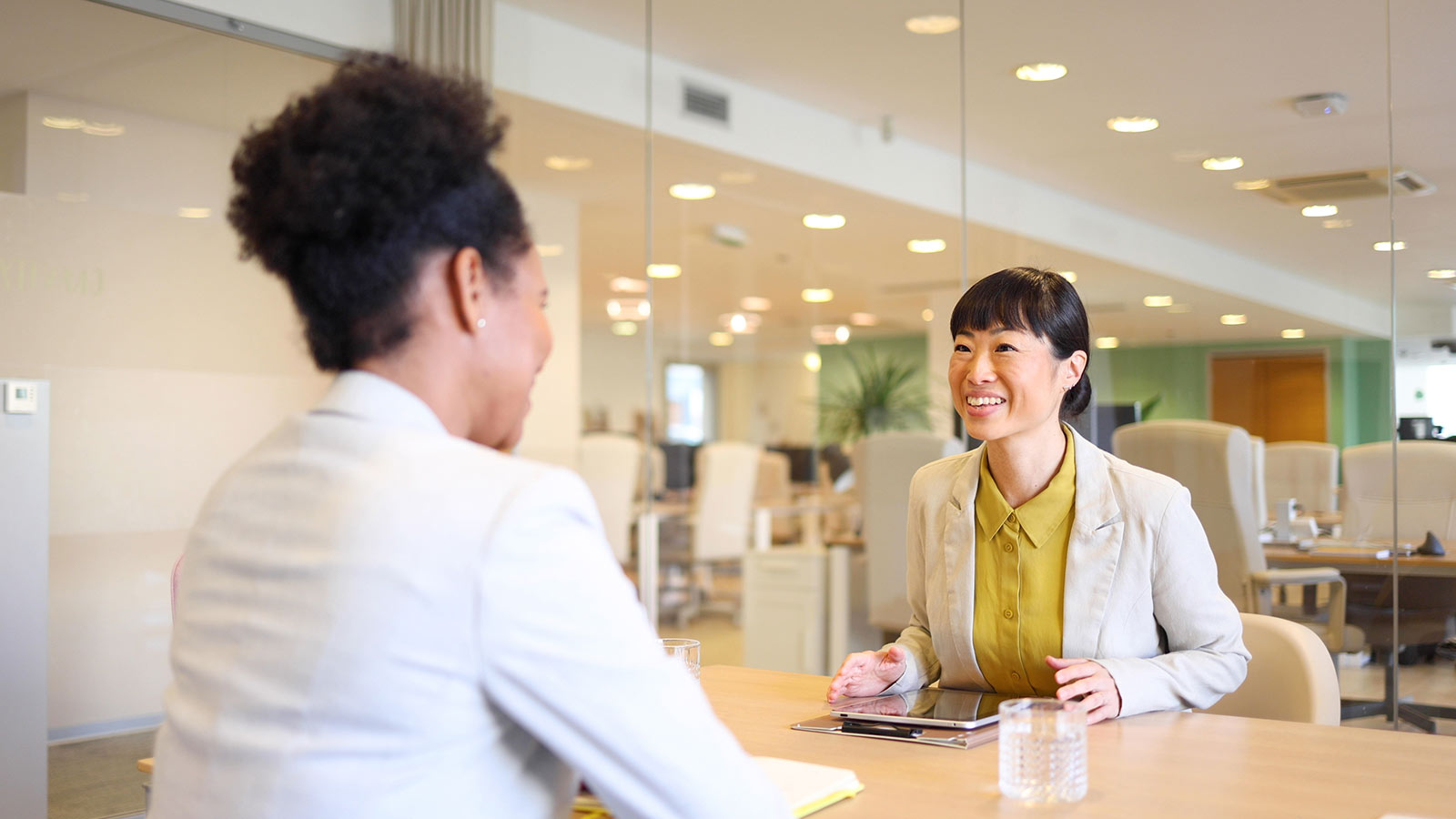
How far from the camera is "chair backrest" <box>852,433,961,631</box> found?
15.3ft

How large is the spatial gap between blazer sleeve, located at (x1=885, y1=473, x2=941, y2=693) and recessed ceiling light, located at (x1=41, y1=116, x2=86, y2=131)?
2651mm

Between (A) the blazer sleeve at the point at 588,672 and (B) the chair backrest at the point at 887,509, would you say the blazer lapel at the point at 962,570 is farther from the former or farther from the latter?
(B) the chair backrest at the point at 887,509

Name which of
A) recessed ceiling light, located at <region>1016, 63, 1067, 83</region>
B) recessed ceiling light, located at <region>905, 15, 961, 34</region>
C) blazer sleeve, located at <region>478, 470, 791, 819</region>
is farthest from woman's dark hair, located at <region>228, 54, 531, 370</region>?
recessed ceiling light, located at <region>905, 15, 961, 34</region>

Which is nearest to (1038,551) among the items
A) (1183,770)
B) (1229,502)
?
(1183,770)

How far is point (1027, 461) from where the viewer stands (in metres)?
2.07

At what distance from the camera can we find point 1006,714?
4.29 feet

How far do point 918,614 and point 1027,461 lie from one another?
336 millimetres

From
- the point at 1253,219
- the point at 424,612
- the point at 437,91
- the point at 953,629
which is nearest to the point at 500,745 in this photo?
the point at 424,612

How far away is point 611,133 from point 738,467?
161 centimetres

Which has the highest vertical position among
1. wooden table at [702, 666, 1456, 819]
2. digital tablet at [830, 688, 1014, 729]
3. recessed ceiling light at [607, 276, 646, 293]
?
recessed ceiling light at [607, 276, 646, 293]

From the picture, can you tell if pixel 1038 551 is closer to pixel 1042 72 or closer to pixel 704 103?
pixel 1042 72

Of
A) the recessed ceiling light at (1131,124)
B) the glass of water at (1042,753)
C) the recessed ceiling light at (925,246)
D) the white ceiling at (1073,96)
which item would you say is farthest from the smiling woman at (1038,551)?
the recessed ceiling light at (925,246)

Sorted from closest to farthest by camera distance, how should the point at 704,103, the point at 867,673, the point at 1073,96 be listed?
the point at 867,673 → the point at 1073,96 → the point at 704,103

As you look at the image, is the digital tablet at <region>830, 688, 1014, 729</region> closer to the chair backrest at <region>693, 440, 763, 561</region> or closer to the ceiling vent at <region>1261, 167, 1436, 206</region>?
the ceiling vent at <region>1261, 167, 1436, 206</region>
